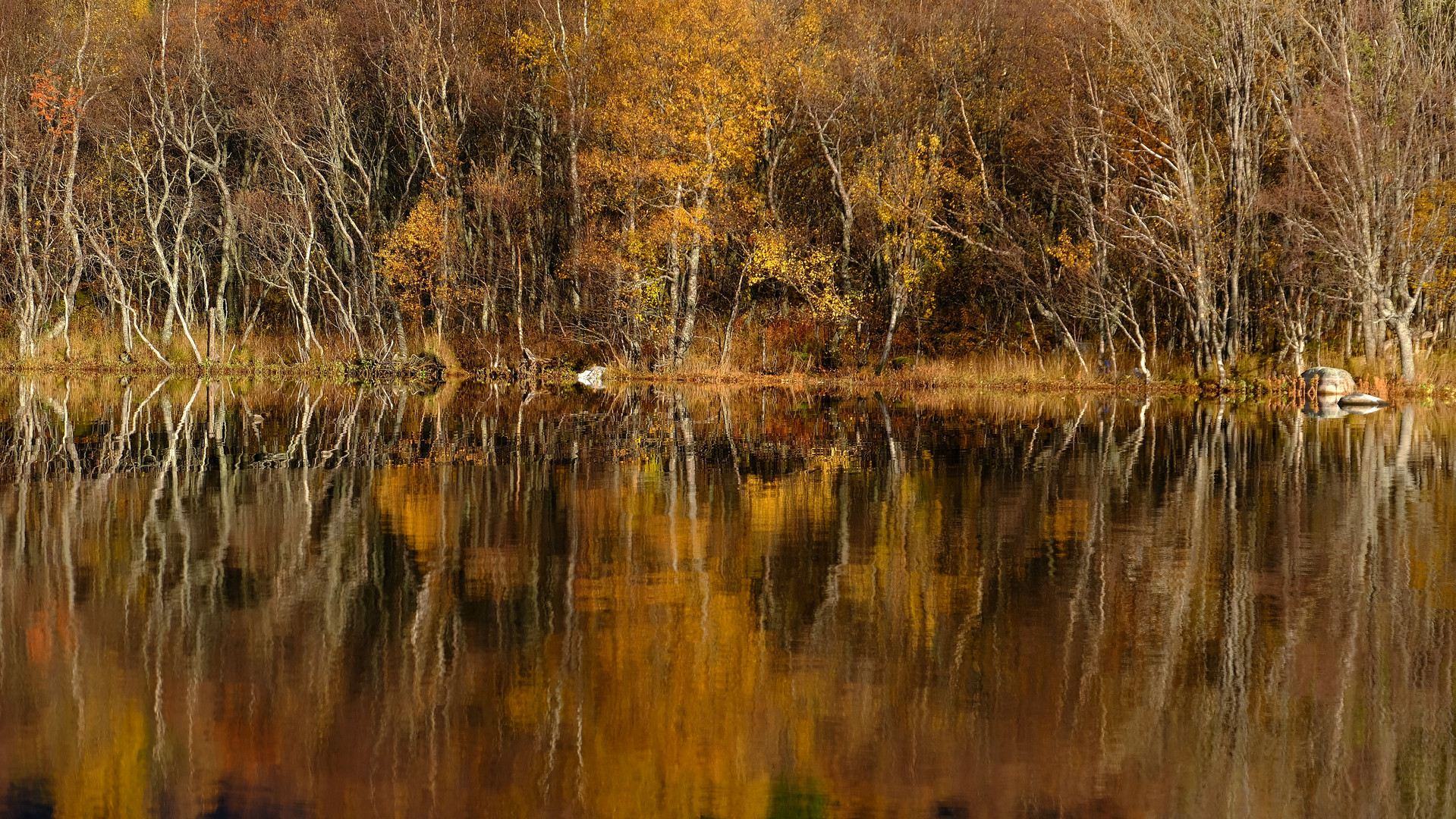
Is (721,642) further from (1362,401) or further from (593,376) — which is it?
(593,376)

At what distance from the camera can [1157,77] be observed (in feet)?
138

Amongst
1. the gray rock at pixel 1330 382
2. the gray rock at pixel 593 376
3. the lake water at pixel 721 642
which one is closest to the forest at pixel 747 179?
the gray rock at pixel 593 376

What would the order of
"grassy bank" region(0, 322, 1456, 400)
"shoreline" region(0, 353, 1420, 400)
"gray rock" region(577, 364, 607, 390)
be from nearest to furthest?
"shoreline" region(0, 353, 1420, 400) < "grassy bank" region(0, 322, 1456, 400) < "gray rock" region(577, 364, 607, 390)

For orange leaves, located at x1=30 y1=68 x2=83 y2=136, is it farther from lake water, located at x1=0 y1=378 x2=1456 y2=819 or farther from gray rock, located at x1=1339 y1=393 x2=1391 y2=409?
gray rock, located at x1=1339 y1=393 x2=1391 y2=409

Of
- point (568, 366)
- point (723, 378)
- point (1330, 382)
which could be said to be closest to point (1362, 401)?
point (1330, 382)

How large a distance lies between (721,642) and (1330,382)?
36.1 metres

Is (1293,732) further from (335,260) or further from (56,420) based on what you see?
(335,260)

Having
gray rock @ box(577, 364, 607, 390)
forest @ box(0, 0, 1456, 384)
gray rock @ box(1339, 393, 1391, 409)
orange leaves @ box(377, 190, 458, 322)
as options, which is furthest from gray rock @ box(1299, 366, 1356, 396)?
orange leaves @ box(377, 190, 458, 322)

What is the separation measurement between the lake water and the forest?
24706 mm

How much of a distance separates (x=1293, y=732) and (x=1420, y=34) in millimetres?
40327

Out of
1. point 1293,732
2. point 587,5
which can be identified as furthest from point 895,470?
point 587,5

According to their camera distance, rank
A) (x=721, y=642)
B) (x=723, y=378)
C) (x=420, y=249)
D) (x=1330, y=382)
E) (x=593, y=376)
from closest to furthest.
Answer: (x=721, y=642) < (x=1330, y=382) < (x=723, y=378) < (x=593, y=376) < (x=420, y=249)

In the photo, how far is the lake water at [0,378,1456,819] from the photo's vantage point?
684cm

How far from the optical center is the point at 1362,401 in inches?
1515
